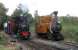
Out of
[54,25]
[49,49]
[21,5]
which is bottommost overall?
[49,49]

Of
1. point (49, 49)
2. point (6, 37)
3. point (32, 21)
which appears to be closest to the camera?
point (49, 49)

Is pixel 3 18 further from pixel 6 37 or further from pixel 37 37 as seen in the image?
pixel 37 37

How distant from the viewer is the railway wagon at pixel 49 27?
8238mm

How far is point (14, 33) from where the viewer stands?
8461 mm

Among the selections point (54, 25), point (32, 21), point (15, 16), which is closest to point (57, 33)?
point (54, 25)

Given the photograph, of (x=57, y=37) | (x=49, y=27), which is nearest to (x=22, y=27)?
(x=49, y=27)

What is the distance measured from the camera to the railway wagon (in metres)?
8.24

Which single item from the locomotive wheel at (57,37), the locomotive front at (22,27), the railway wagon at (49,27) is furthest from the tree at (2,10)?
the locomotive wheel at (57,37)

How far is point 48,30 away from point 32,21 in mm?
666

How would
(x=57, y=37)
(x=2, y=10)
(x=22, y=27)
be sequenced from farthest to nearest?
(x=22, y=27)
(x=57, y=37)
(x=2, y=10)

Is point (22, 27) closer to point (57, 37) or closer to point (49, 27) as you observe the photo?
point (49, 27)

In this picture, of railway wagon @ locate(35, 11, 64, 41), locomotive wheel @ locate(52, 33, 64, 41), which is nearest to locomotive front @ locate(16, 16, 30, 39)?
railway wagon @ locate(35, 11, 64, 41)

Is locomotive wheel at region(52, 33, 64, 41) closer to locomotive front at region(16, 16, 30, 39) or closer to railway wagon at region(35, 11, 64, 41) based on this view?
railway wagon at region(35, 11, 64, 41)

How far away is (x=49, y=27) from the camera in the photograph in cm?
841
